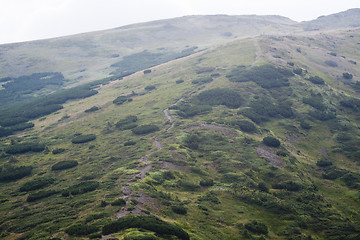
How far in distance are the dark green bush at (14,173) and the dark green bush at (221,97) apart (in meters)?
38.7

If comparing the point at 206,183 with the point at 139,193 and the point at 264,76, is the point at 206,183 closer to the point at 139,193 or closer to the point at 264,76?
the point at 139,193

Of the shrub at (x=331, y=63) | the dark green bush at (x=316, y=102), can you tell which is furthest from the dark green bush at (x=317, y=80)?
the shrub at (x=331, y=63)

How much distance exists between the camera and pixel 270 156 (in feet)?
131

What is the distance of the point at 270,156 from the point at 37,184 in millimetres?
32186

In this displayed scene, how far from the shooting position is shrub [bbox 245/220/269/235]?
2333 cm

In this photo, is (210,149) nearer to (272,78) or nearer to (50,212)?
(50,212)

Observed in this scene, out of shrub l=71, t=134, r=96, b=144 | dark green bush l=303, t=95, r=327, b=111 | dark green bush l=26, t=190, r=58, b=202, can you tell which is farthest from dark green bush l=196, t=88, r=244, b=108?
dark green bush l=26, t=190, r=58, b=202

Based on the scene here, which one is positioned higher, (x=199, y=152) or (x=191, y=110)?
(x=191, y=110)

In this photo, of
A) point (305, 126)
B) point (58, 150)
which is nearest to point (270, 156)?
point (305, 126)

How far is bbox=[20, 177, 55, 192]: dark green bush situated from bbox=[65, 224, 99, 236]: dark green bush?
47.3 ft

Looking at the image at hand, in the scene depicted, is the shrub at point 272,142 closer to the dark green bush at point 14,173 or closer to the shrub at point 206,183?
the shrub at point 206,183

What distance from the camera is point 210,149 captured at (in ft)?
137

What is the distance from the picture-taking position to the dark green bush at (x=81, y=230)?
18078mm

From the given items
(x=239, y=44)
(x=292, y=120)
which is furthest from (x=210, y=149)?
(x=239, y=44)
